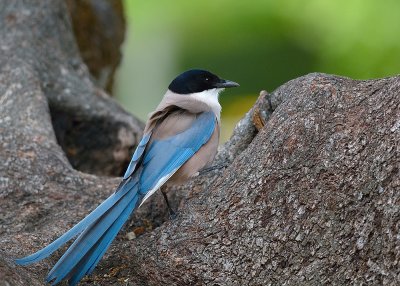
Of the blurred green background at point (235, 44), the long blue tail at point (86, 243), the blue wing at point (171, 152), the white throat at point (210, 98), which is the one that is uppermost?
the white throat at point (210, 98)

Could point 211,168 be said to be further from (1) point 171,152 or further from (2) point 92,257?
(2) point 92,257

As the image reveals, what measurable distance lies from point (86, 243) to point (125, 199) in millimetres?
415

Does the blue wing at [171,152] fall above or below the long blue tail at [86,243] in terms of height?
above

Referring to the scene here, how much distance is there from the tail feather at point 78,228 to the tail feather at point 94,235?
0.02 metres

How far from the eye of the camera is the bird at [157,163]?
4523mm

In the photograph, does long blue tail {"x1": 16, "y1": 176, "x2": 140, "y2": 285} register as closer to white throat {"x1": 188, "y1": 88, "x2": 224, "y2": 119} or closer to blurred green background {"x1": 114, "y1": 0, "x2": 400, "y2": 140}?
white throat {"x1": 188, "y1": 88, "x2": 224, "y2": 119}

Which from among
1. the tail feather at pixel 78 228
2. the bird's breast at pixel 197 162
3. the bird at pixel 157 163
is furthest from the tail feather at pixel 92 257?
the bird's breast at pixel 197 162

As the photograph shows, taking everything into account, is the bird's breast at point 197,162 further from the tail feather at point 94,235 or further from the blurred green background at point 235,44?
the blurred green background at point 235,44

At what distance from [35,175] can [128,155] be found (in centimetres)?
164

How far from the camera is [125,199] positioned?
490cm

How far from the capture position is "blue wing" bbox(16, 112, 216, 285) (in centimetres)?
451

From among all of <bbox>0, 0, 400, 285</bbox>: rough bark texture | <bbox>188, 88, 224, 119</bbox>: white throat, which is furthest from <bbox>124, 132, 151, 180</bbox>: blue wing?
<bbox>188, 88, 224, 119</bbox>: white throat

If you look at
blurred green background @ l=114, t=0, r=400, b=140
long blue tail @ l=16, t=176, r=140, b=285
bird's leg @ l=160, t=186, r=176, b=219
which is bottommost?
blurred green background @ l=114, t=0, r=400, b=140

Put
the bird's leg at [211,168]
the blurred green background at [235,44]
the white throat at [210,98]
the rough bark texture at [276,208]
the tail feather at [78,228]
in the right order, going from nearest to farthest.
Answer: the rough bark texture at [276,208], the tail feather at [78,228], the bird's leg at [211,168], the white throat at [210,98], the blurred green background at [235,44]
